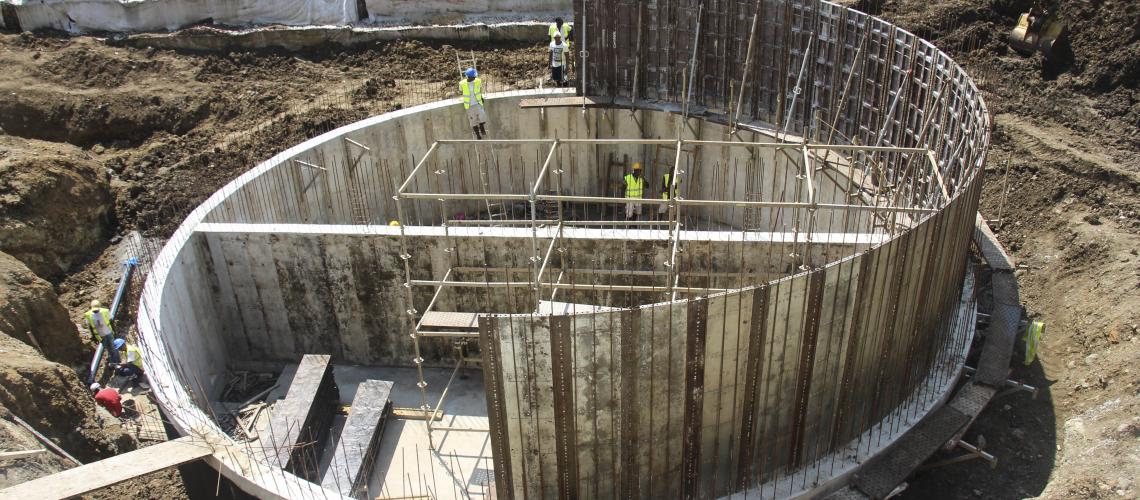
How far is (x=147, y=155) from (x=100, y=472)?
10476 mm

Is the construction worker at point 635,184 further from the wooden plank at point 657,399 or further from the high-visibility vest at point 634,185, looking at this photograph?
the wooden plank at point 657,399

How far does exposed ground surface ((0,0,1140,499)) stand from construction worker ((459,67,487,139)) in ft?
10.2

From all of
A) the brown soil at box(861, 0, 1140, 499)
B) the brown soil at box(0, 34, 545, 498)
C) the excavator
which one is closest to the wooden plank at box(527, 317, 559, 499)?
the brown soil at box(861, 0, 1140, 499)

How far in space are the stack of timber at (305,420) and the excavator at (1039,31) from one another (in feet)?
44.8

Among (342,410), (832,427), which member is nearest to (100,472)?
(342,410)

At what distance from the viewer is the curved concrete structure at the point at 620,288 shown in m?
7.39

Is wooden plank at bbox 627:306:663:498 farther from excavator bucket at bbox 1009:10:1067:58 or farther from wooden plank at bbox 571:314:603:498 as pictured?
excavator bucket at bbox 1009:10:1067:58

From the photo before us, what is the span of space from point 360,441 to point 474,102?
696 centimetres

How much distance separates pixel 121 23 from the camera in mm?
20672

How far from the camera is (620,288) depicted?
8859mm

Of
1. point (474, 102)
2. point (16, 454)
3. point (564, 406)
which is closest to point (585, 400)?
point (564, 406)

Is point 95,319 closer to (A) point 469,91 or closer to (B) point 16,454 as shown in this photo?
(B) point 16,454

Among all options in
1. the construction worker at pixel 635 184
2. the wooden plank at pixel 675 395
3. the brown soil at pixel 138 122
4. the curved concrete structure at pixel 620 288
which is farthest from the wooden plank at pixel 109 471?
the construction worker at pixel 635 184

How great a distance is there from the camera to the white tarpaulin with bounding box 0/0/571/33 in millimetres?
20438
